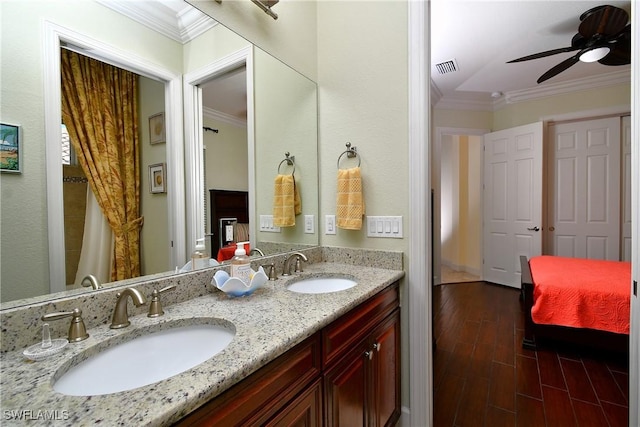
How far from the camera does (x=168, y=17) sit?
1.07 m

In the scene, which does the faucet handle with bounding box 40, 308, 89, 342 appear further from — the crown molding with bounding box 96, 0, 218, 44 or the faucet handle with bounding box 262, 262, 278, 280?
the crown molding with bounding box 96, 0, 218, 44

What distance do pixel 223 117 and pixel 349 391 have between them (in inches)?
50.6

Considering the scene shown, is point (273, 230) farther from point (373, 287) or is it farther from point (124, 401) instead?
point (124, 401)

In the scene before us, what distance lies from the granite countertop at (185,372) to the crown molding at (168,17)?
1.00 m

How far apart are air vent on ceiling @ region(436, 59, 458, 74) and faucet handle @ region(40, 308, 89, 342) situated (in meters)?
3.75

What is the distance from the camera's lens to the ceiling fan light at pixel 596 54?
7.98 feet

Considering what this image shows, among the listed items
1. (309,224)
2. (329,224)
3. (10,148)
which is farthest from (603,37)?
(10,148)

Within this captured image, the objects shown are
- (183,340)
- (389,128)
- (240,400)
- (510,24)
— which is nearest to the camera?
(240,400)

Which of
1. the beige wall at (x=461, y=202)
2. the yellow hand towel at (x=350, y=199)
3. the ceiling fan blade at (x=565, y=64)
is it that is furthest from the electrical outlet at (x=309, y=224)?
the beige wall at (x=461, y=202)

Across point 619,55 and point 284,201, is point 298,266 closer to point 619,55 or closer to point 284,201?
point 284,201

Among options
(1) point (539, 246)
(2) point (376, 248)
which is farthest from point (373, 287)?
(1) point (539, 246)

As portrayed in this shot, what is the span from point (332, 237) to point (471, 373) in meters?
1.45

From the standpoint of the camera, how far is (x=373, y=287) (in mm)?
1222

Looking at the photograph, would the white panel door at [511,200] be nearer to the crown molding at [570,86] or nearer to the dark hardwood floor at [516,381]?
the crown molding at [570,86]
